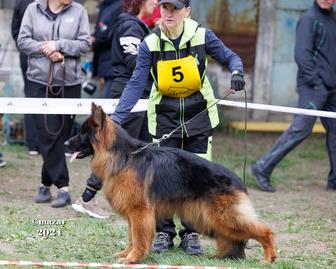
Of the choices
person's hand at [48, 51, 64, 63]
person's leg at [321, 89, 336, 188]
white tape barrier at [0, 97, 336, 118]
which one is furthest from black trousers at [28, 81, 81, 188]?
person's leg at [321, 89, 336, 188]

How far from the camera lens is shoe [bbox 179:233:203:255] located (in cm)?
704

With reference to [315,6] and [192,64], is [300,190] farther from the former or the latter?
[192,64]

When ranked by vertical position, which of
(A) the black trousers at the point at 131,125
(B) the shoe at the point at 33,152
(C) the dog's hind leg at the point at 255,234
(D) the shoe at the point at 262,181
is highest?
(A) the black trousers at the point at 131,125

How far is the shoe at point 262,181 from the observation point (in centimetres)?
1040

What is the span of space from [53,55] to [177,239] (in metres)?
2.19

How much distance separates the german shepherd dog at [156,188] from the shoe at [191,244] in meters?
0.50

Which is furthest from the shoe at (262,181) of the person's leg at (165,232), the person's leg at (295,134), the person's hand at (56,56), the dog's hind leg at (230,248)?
the dog's hind leg at (230,248)

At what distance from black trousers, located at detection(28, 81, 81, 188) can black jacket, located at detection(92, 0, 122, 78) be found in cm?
212

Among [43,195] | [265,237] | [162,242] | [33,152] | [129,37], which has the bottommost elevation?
[33,152]

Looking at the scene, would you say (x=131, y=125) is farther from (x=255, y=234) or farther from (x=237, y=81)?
(x=255, y=234)

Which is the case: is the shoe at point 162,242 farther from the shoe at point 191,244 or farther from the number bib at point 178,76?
the number bib at point 178,76

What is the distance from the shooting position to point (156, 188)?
6.55 meters

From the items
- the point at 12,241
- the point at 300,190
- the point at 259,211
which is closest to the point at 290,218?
the point at 259,211

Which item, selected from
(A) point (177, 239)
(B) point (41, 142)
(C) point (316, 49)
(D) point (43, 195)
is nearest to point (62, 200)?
(D) point (43, 195)
